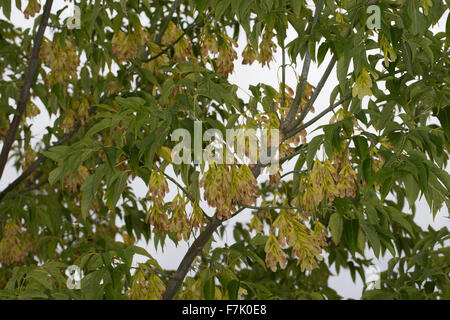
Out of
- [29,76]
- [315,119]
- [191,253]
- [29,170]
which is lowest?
[191,253]

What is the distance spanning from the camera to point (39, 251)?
2.88 meters

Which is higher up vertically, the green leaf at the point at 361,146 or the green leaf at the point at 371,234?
the green leaf at the point at 361,146

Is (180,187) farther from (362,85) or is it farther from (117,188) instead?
(362,85)

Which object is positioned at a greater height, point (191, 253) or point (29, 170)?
point (29, 170)

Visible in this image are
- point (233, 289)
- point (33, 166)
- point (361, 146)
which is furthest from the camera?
point (33, 166)

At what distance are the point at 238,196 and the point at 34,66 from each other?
1.21m

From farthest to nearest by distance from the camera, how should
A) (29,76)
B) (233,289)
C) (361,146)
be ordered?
(29,76) < (233,289) < (361,146)

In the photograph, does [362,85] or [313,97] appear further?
[313,97]

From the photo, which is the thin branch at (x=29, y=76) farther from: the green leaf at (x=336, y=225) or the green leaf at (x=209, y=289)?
the green leaf at (x=336, y=225)

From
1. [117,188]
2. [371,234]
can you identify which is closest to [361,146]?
[371,234]

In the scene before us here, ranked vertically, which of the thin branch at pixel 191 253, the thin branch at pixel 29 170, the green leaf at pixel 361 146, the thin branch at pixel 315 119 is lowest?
the thin branch at pixel 191 253

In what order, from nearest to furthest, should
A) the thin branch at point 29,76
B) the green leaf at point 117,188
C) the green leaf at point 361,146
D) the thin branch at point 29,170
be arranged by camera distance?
the green leaf at point 361,146 < the green leaf at point 117,188 < the thin branch at point 29,76 < the thin branch at point 29,170

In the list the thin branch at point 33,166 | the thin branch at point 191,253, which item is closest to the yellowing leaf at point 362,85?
the thin branch at point 191,253
